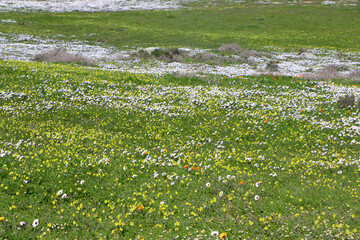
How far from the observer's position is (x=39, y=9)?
242 ft

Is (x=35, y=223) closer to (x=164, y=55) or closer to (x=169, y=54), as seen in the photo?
(x=164, y=55)

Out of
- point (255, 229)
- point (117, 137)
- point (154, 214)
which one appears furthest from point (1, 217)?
point (255, 229)

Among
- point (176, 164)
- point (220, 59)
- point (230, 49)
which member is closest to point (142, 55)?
point (220, 59)

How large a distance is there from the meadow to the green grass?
26831 mm

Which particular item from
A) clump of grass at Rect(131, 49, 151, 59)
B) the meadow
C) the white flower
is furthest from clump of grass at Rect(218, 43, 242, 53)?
the white flower

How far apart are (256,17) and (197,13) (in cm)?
1629

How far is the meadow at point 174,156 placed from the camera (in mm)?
7066

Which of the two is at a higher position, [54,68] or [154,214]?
[54,68]

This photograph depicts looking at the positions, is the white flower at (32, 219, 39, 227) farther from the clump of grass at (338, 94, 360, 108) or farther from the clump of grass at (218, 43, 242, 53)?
the clump of grass at (218, 43, 242, 53)

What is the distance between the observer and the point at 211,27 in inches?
2363

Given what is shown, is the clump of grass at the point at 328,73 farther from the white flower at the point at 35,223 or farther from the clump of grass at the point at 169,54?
the white flower at the point at 35,223

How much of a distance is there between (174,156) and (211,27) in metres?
55.0

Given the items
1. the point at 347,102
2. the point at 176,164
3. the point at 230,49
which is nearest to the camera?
the point at 176,164

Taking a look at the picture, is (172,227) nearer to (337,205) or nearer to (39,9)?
(337,205)
